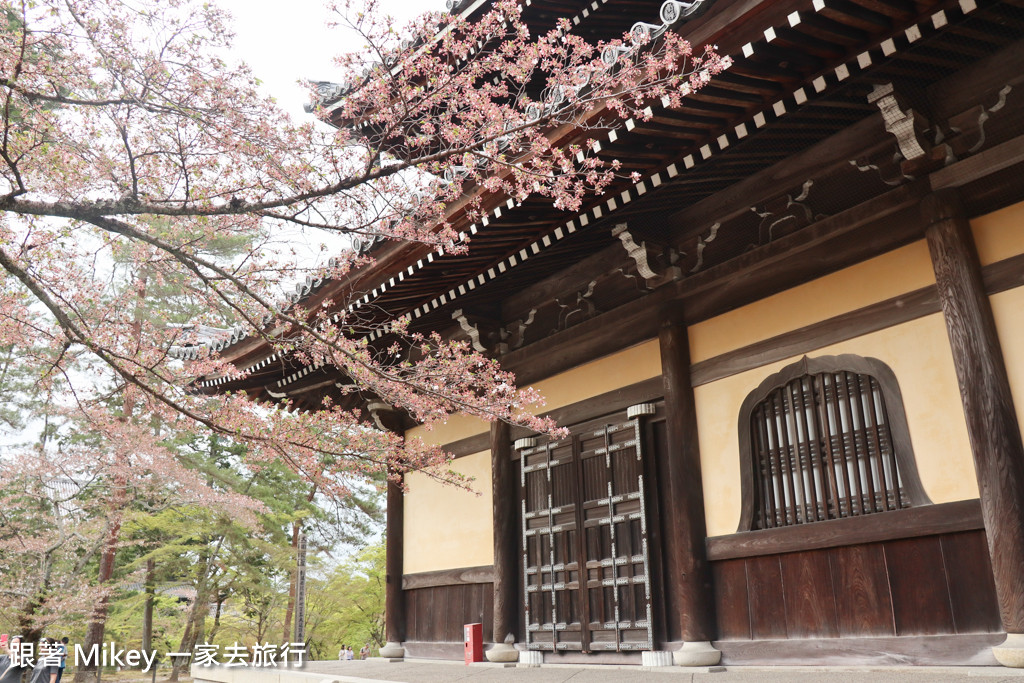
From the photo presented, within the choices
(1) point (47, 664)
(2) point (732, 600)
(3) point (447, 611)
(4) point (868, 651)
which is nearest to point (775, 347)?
(2) point (732, 600)

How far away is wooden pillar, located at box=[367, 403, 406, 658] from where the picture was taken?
9.22 m

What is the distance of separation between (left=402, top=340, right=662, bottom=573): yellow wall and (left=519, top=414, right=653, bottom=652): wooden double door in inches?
16.6

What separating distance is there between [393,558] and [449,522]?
4.04 feet

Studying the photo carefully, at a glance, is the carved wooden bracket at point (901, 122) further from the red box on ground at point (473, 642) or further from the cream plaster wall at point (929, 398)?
the red box on ground at point (473, 642)

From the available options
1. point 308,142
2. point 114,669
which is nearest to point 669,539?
point 308,142

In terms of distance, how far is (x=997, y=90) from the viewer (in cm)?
441

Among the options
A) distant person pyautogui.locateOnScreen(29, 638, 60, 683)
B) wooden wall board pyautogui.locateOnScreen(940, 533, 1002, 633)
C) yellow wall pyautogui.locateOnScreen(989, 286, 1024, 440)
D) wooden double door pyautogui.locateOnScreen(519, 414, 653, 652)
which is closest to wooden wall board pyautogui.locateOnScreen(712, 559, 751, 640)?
wooden double door pyautogui.locateOnScreen(519, 414, 653, 652)

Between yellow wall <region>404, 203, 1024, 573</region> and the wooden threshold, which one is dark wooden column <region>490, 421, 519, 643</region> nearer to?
yellow wall <region>404, 203, 1024, 573</region>

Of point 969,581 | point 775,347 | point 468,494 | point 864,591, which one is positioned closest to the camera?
point 969,581

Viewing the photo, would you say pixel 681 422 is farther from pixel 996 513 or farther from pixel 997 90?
pixel 997 90

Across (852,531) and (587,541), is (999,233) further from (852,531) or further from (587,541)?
(587,541)

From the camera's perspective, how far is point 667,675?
5.40 meters

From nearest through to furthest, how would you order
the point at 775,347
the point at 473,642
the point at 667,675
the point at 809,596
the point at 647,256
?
the point at 809,596 < the point at 667,675 < the point at 775,347 < the point at 647,256 < the point at 473,642

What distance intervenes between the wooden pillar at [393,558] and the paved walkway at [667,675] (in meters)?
1.18
